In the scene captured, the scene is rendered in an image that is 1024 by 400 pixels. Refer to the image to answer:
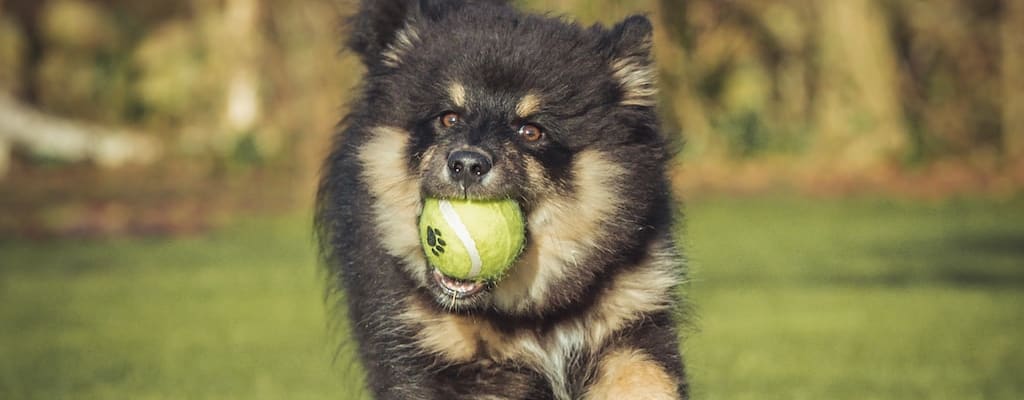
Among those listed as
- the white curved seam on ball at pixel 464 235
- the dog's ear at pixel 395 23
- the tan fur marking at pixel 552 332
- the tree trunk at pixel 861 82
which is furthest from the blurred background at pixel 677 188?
the dog's ear at pixel 395 23

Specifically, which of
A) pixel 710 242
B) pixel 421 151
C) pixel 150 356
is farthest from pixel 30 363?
pixel 710 242

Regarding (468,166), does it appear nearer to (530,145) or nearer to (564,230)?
(530,145)

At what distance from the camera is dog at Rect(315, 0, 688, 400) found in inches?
154

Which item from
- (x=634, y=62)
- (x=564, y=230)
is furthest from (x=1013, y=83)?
(x=564, y=230)

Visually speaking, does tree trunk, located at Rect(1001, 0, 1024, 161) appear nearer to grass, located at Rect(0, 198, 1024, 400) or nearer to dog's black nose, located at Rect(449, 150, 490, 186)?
grass, located at Rect(0, 198, 1024, 400)

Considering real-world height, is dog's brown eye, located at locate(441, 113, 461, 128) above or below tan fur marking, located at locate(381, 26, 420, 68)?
below

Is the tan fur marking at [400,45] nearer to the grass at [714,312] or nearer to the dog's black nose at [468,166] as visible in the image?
the dog's black nose at [468,166]

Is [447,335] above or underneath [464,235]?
underneath

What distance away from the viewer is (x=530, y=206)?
400 cm

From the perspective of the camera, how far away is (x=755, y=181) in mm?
18875

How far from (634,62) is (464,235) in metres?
0.79

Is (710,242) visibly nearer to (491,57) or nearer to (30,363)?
(30,363)

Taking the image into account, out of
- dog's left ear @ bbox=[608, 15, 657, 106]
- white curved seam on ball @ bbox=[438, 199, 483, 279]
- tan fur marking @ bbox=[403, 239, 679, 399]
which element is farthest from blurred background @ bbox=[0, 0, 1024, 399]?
white curved seam on ball @ bbox=[438, 199, 483, 279]

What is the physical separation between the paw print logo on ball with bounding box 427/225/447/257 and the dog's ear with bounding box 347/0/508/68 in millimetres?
634
